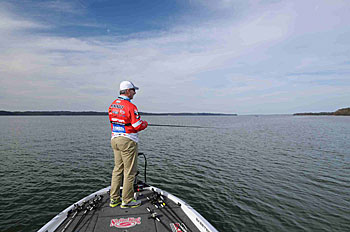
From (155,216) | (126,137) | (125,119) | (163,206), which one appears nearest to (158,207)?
(163,206)

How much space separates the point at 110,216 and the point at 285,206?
7.42 metres

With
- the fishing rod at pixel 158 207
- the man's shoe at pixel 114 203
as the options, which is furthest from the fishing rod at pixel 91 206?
the fishing rod at pixel 158 207

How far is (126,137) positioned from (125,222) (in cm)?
199

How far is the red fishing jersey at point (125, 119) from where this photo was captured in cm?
480

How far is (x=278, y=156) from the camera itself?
667 inches

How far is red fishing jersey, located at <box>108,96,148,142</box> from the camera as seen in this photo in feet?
15.7

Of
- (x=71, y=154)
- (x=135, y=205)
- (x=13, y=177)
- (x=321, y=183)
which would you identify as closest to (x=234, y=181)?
(x=321, y=183)

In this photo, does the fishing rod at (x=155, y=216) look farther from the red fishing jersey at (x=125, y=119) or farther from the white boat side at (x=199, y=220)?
the red fishing jersey at (x=125, y=119)

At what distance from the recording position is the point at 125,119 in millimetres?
4785

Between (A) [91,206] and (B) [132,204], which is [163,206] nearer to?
(B) [132,204]

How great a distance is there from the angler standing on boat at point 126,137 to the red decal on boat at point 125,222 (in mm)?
629

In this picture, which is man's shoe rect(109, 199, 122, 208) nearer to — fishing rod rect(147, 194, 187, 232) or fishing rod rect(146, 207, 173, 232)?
fishing rod rect(147, 194, 187, 232)

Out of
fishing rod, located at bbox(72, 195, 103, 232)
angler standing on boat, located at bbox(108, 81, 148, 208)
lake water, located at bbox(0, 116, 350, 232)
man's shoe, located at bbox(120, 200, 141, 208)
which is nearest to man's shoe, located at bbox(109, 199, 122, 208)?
angler standing on boat, located at bbox(108, 81, 148, 208)

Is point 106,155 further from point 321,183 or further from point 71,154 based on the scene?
point 321,183
